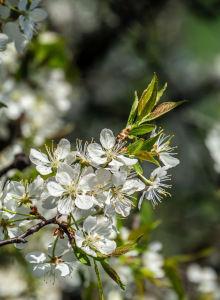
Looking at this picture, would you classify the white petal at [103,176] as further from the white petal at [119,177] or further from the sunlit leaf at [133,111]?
the sunlit leaf at [133,111]

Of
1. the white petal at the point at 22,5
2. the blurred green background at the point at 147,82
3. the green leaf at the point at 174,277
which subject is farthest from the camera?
the blurred green background at the point at 147,82

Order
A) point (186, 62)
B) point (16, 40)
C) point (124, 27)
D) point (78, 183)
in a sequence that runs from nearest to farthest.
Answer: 1. point (78, 183)
2. point (16, 40)
3. point (124, 27)
4. point (186, 62)

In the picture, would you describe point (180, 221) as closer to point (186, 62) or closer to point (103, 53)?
point (103, 53)

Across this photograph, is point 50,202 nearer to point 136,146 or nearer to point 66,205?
point 66,205

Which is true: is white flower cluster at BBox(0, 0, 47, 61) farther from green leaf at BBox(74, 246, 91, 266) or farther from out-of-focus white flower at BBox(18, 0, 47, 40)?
green leaf at BBox(74, 246, 91, 266)

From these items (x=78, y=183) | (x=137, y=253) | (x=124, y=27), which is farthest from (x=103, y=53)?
(x=78, y=183)

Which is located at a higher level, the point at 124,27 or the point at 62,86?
the point at 124,27

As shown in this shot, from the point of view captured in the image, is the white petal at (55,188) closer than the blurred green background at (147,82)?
Yes

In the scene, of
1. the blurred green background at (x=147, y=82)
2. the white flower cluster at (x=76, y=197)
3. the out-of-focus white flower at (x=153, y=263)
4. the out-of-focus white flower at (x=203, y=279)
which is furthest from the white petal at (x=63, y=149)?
the out-of-focus white flower at (x=203, y=279)
